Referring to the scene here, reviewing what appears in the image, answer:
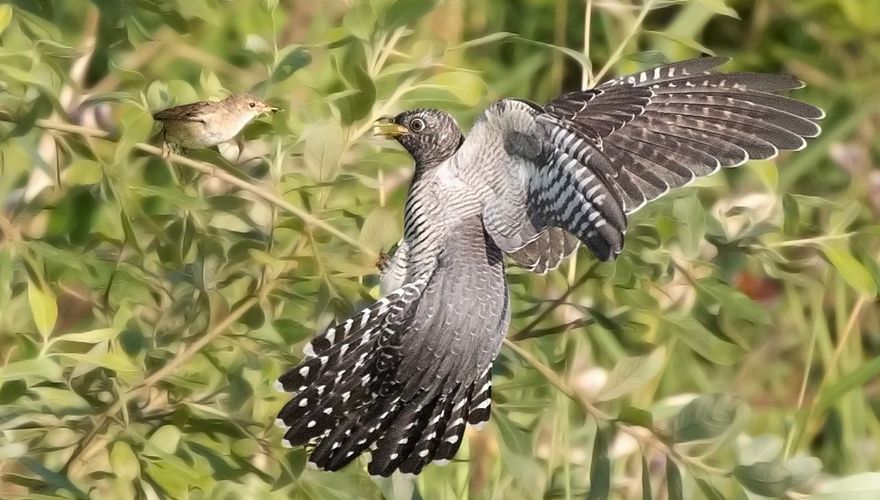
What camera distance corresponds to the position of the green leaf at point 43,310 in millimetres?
1429

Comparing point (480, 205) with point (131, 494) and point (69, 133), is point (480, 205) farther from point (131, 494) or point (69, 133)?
point (131, 494)

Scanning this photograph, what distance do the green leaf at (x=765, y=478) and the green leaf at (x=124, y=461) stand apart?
1.95 ft

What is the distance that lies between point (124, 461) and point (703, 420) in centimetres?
58

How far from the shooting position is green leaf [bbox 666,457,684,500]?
1438 mm

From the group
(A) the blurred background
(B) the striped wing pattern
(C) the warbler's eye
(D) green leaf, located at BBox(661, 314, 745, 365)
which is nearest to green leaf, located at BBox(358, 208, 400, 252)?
(A) the blurred background

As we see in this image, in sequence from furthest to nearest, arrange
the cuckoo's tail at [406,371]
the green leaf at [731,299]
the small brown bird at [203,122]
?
1. the green leaf at [731,299]
2. the small brown bird at [203,122]
3. the cuckoo's tail at [406,371]

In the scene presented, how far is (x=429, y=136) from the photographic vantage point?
1391 mm

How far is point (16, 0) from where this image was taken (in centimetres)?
168

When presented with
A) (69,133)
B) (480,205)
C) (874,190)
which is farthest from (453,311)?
(874,190)

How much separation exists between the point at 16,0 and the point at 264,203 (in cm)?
41

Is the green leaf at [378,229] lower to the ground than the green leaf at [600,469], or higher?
higher

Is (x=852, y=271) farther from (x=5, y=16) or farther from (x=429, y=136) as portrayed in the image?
(x=5, y=16)

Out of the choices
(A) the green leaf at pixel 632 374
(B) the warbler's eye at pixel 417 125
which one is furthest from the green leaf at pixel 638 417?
(B) the warbler's eye at pixel 417 125

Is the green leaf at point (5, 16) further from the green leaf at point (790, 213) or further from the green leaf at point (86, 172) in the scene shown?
the green leaf at point (790, 213)
